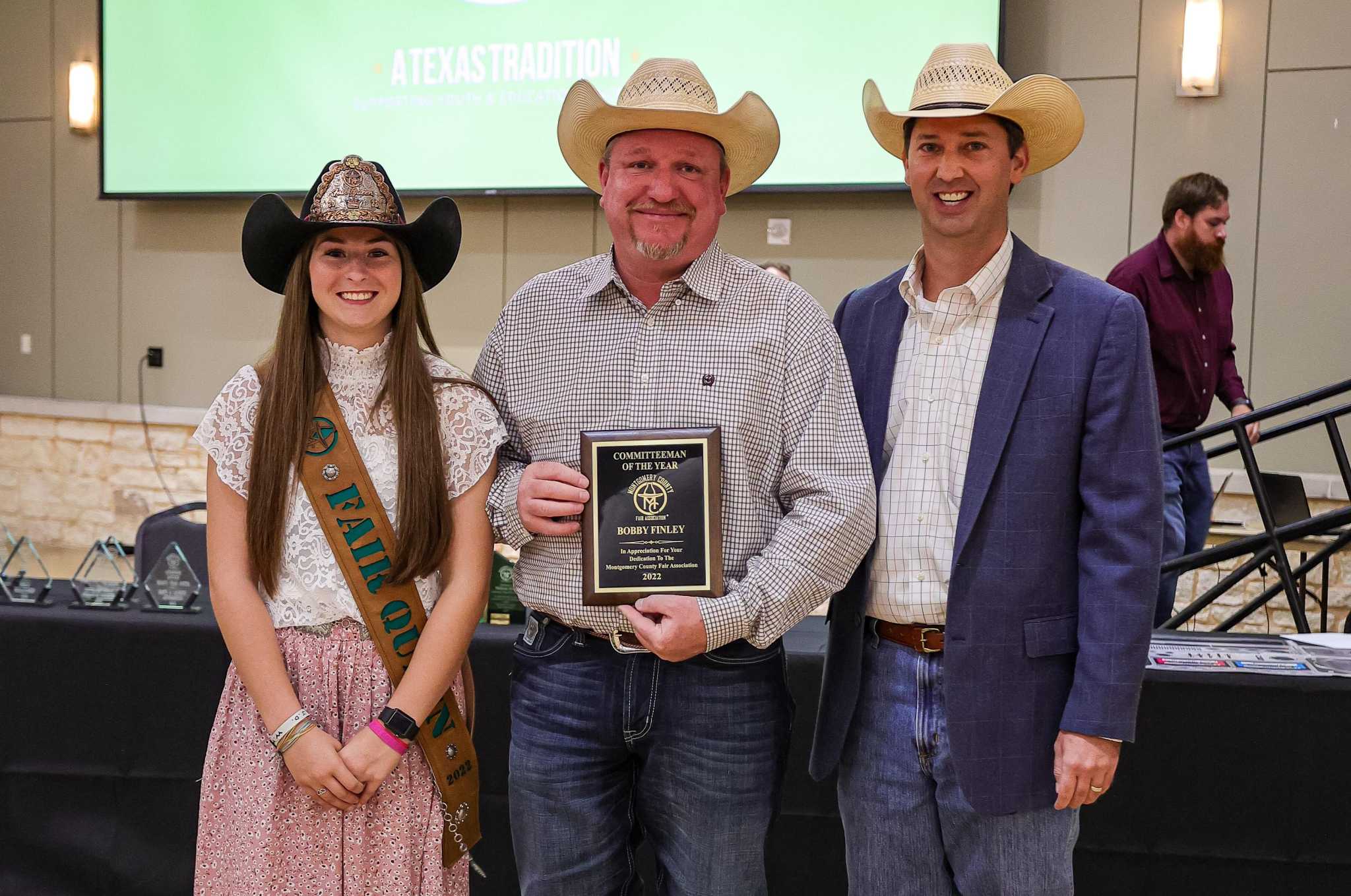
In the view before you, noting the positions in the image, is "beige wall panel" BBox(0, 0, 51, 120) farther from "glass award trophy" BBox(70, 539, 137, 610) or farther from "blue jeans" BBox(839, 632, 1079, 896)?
"blue jeans" BBox(839, 632, 1079, 896)

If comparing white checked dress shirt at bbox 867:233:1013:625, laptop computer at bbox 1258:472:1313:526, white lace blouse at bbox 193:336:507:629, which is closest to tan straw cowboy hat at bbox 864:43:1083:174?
white checked dress shirt at bbox 867:233:1013:625

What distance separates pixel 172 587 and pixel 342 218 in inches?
50.2

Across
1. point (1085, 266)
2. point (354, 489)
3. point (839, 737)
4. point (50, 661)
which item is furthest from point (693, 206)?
point (1085, 266)

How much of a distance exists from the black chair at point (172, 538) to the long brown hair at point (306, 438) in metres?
1.60

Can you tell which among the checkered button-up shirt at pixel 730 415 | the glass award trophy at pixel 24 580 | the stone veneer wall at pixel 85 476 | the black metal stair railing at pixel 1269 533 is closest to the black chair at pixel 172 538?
the glass award trophy at pixel 24 580

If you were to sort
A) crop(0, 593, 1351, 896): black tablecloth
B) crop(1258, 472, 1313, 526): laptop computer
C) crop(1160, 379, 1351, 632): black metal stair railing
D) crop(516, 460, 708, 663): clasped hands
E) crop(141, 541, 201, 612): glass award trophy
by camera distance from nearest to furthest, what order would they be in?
crop(516, 460, 708, 663): clasped hands < crop(0, 593, 1351, 896): black tablecloth < crop(141, 541, 201, 612): glass award trophy < crop(1160, 379, 1351, 632): black metal stair railing < crop(1258, 472, 1313, 526): laptop computer

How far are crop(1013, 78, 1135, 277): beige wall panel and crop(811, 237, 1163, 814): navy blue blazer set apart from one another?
411cm

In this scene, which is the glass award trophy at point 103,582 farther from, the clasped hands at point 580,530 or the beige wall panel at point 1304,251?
the beige wall panel at point 1304,251

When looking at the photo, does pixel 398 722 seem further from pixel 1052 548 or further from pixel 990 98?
pixel 990 98

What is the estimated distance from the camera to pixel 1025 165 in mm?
1972

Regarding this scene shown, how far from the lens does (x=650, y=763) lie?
1.84 meters

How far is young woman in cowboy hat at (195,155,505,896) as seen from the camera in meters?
1.82

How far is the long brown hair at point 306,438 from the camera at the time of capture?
1.83 m

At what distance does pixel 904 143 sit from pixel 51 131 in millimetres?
7184
